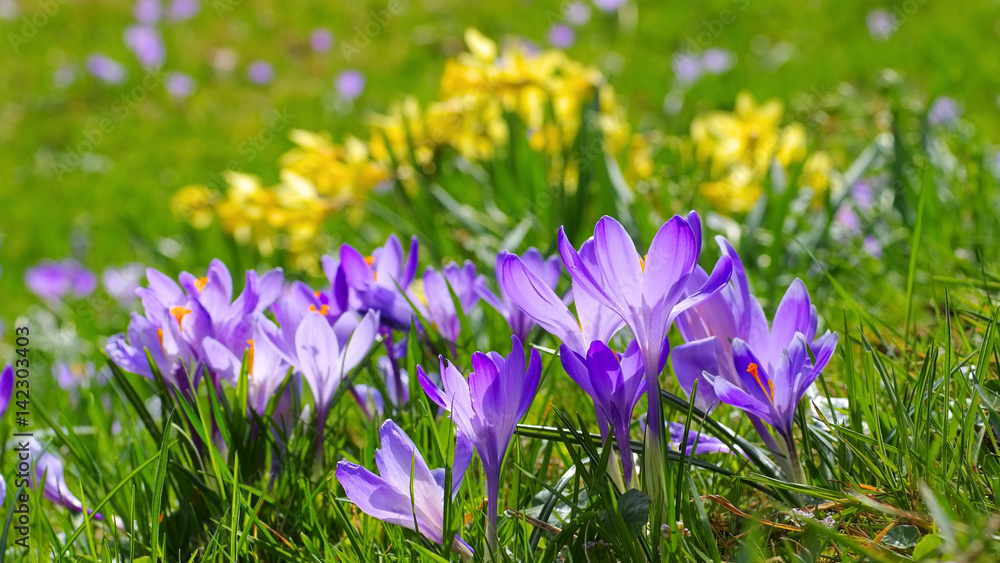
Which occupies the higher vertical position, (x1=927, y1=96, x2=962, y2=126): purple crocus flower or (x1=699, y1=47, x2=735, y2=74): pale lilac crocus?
(x1=699, y1=47, x2=735, y2=74): pale lilac crocus

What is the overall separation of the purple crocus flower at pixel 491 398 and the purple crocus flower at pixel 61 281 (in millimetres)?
3388

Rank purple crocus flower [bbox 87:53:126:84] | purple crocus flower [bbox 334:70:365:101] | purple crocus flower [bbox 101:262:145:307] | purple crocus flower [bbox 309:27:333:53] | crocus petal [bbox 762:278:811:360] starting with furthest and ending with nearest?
1. purple crocus flower [bbox 309:27:333:53]
2. purple crocus flower [bbox 87:53:126:84]
3. purple crocus flower [bbox 334:70:365:101]
4. purple crocus flower [bbox 101:262:145:307]
5. crocus petal [bbox 762:278:811:360]

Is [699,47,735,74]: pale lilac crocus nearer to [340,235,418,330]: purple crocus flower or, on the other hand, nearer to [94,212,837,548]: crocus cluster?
[340,235,418,330]: purple crocus flower

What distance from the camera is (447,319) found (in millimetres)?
1112

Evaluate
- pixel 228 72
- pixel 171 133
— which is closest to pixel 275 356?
pixel 171 133

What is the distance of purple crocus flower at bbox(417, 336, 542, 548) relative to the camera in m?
0.68

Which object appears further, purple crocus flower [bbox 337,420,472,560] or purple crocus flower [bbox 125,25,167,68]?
purple crocus flower [bbox 125,25,167,68]

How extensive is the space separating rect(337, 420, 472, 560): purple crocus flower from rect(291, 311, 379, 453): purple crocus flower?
210 millimetres

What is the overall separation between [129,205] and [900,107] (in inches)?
178

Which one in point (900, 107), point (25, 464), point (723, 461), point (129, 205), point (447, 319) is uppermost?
point (900, 107)

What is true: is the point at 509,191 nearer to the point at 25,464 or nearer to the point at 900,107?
the point at 900,107

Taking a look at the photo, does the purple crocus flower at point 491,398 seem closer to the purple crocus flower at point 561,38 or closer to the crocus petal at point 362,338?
the crocus petal at point 362,338

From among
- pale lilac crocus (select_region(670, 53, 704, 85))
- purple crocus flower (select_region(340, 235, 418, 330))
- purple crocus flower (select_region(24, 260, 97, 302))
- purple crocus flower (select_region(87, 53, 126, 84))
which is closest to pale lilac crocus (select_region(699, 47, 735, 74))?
pale lilac crocus (select_region(670, 53, 704, 85))

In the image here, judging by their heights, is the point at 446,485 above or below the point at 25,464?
above
